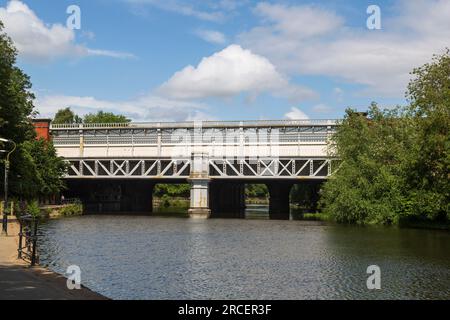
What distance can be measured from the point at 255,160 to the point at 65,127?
28.0 meters

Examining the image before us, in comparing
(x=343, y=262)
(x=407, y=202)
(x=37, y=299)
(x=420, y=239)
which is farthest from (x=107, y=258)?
(x=407, y=202)

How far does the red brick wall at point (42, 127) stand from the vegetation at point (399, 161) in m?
40.2

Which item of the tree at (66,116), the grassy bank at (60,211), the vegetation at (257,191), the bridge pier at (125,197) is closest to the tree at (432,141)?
the grassy bank at (60,211)

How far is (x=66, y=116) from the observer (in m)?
130

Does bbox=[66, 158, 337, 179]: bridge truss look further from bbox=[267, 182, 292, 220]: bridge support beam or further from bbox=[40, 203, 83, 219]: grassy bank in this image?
bbox=[267, 182, 292, 220]: bridge support beam

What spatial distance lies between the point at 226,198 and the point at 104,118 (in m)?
39.1

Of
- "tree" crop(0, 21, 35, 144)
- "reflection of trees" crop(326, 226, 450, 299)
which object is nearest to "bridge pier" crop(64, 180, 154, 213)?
"tree" crop(0, 21, 35, 144)

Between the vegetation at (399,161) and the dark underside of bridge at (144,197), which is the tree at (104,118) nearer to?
the dark underside of bridge at (144,197)

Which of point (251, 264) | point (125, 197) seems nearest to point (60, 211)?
point (125, 197)

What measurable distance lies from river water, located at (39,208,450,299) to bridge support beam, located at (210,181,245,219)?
167ft

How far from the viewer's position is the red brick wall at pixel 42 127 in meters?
76.8

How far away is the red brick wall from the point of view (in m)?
76.8

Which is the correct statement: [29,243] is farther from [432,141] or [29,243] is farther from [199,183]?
[199,183]
